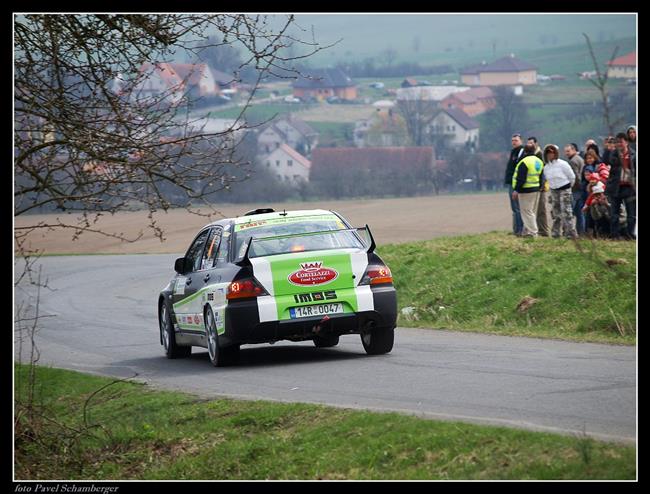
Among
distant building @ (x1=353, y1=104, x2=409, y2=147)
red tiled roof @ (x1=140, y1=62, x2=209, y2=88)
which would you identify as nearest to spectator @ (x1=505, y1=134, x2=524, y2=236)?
red tiled roof @ (x1=140, y1=62, x2=209, y2=88)

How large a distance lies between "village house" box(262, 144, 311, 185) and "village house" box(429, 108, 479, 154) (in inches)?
617

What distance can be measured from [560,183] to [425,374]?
11.6 m

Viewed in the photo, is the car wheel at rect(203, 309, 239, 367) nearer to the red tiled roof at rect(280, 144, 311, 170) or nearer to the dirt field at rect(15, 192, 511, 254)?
the dirt field at rect(15, 192, 511, 254)

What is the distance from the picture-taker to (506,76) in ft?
453

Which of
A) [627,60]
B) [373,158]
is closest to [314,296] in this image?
[627,60]

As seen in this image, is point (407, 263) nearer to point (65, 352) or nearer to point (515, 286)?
point (515, 286)

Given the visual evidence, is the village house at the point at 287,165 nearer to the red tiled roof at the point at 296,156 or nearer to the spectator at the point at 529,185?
the red tiled roof at the point at 296,156

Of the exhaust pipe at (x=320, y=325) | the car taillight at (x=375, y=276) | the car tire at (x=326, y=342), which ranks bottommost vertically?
the car tire at (x=326, y=342)

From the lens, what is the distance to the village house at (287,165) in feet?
296

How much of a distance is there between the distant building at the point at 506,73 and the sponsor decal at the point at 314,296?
11890 cm

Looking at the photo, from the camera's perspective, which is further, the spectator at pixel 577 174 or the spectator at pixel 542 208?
the spectator at pixel 577 174

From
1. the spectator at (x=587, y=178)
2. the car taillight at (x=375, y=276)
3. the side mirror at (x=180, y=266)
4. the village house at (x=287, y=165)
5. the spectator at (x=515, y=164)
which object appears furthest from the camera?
the village house at (x=287, y=165)

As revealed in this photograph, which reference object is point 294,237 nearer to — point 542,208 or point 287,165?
point 542,208

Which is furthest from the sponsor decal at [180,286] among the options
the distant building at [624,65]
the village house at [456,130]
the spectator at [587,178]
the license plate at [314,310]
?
the village house at [456,130]
